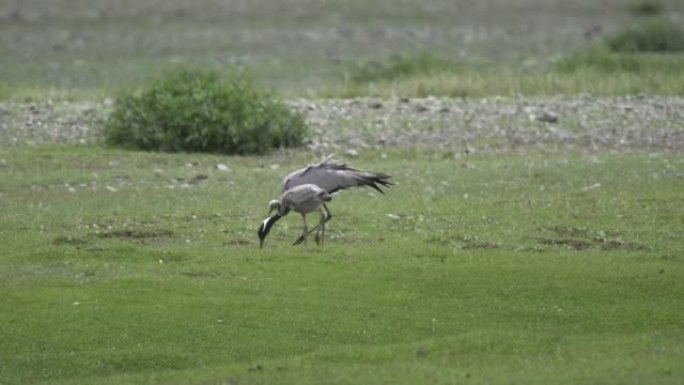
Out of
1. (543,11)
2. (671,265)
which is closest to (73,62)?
(543,11)

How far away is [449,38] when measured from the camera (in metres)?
59.8

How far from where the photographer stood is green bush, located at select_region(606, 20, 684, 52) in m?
46.3

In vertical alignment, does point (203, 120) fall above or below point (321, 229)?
below

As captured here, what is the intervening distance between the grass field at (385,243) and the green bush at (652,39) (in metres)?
5.62

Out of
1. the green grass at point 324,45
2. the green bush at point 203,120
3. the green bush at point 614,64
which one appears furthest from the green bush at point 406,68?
the green bush at point 203,120

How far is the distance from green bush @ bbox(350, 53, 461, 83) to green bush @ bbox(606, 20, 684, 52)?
7.81 metres

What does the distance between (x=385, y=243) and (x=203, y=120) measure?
34.1 feet

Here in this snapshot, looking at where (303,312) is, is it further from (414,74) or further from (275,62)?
(275,62)

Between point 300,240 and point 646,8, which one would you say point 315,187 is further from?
point 646,8

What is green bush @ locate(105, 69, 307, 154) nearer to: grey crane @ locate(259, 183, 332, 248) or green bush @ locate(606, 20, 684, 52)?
grey crane @ locate(259, 183, 332, 248)

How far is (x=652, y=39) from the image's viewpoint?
46.7 meters

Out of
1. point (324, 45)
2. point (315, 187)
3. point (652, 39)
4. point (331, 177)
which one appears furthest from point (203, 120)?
point (324, 45)

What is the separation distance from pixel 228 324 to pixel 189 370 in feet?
4.36

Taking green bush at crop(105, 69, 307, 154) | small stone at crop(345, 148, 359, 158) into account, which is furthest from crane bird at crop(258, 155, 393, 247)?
green bush at crop(105, 69, 307, 154)
